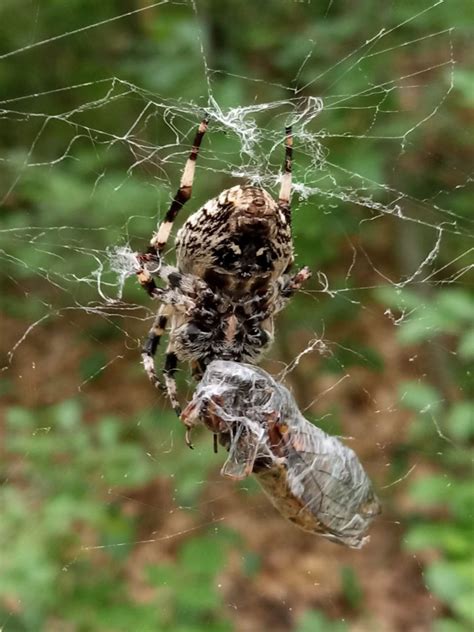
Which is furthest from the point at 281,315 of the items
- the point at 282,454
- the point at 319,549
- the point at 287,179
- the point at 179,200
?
the point at 282,454

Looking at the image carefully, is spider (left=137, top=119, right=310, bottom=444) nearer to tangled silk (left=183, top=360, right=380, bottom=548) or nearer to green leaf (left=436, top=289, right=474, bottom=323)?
tangled silk (left=183, top=360, right=380, bottom=548)

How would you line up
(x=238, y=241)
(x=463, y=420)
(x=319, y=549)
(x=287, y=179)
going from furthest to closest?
(x=319, y=549)
(x=463, y=420)
(x=287, y=179)
(x=238, y=241)

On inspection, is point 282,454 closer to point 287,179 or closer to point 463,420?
point 287,179

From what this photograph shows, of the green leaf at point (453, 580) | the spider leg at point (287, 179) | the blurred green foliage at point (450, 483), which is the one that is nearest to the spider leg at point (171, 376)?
the spider leg at point (287, 179)

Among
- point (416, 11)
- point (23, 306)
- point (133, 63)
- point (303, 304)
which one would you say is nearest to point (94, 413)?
point (23, 306)

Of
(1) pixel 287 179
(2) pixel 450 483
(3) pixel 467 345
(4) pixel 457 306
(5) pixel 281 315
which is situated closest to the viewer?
(1) pixel 287 179

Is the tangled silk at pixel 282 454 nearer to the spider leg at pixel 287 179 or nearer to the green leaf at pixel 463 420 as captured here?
the spider leg at pixel 287 179
